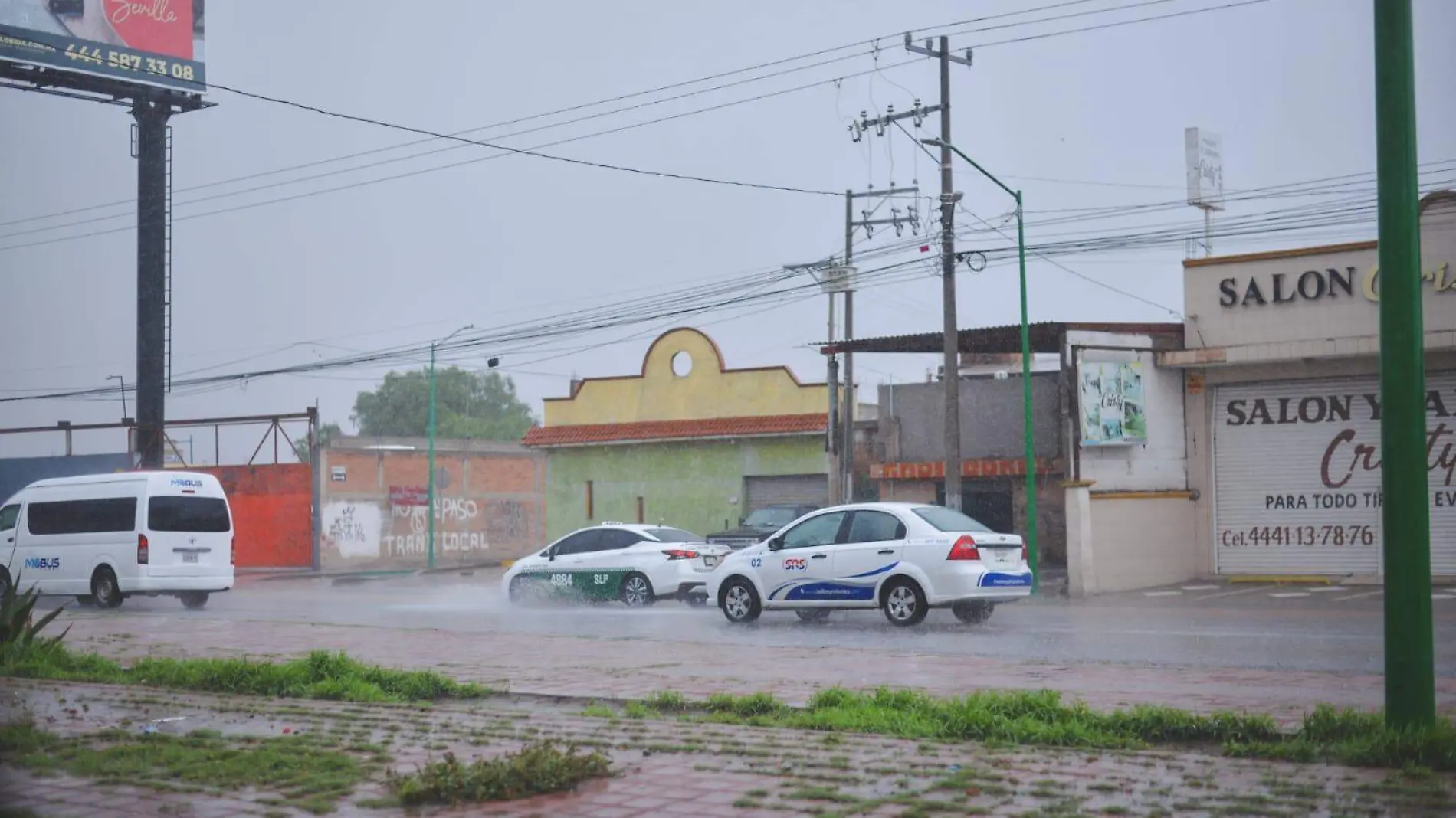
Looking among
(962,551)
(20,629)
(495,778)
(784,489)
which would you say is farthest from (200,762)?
(784,489)

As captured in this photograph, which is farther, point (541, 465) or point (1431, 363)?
point (541, 465)

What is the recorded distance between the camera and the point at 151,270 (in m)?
46.3

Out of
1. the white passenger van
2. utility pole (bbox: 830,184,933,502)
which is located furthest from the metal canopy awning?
the white passenger van

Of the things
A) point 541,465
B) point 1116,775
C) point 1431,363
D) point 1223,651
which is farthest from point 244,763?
point 541,465

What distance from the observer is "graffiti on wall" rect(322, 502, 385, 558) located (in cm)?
4925

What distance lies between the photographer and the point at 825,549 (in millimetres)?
19234

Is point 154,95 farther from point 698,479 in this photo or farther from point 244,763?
point 244,763

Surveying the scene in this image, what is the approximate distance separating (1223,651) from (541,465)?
1773 inches

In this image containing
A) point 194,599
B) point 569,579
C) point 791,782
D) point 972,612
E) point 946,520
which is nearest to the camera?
point 791,782

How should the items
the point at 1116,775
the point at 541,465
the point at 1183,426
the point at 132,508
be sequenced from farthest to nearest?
the point at 541,465
the point at 1183,426
the point at 132,508
the point at 1116,775

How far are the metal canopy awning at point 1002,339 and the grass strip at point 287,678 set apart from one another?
1918 cm

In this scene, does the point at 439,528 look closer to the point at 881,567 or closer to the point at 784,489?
the point at 784,489

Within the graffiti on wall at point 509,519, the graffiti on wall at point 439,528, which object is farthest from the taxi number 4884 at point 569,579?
the graffiti on wall at point 509,519

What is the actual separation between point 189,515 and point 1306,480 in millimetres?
20858
